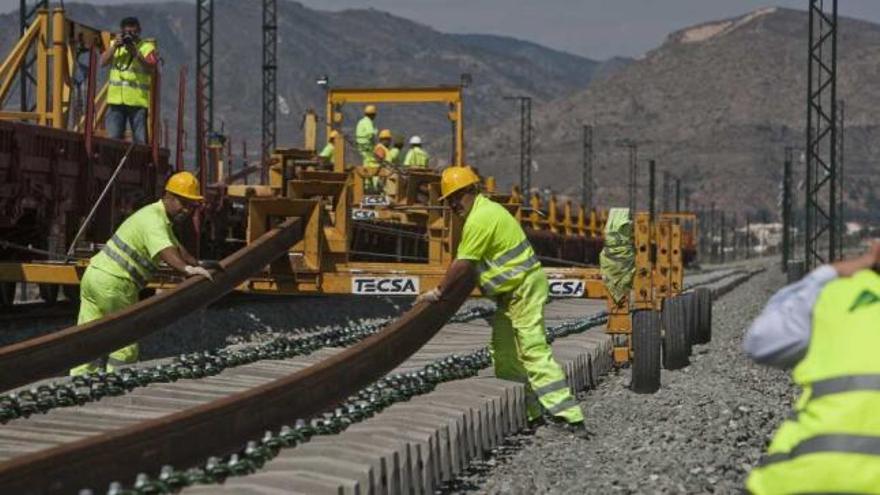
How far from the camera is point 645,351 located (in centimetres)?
1262

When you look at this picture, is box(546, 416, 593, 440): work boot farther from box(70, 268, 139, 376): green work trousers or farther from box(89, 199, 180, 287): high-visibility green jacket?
box(70, 268, 139, 376): green work trousers

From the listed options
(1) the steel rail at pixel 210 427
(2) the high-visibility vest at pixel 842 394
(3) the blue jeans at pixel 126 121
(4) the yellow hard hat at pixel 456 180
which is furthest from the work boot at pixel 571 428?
(3) the blue jeans at pixel 126 121

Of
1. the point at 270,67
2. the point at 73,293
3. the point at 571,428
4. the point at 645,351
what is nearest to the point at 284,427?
the point at 571,428

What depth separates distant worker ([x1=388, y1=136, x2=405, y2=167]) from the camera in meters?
24.8

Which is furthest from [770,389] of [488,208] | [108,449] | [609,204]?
[609,204]

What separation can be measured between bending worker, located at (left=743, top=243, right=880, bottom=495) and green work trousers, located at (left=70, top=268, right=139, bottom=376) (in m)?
7.17

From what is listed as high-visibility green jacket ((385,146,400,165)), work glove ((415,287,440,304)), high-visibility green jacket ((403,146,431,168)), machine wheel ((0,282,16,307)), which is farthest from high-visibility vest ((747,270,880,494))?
high-visibility green jacket ((403,146,431,168))

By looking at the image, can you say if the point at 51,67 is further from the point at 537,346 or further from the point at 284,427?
the point at 284,427

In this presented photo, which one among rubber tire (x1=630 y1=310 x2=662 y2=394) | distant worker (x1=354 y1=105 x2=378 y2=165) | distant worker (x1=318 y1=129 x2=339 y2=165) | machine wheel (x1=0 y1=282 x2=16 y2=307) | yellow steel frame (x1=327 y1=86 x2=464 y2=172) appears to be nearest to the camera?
rubber tire (x1=630 y1=310 x2=662 y2=394)

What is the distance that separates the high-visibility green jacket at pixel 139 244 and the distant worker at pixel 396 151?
1353 cm

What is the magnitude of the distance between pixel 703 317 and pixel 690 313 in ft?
8.49

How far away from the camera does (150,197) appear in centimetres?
1702

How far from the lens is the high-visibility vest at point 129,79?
53.2 ft

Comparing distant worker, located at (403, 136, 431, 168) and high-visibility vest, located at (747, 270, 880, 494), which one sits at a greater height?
distant worker, located at (403, 136, 431, 168)
